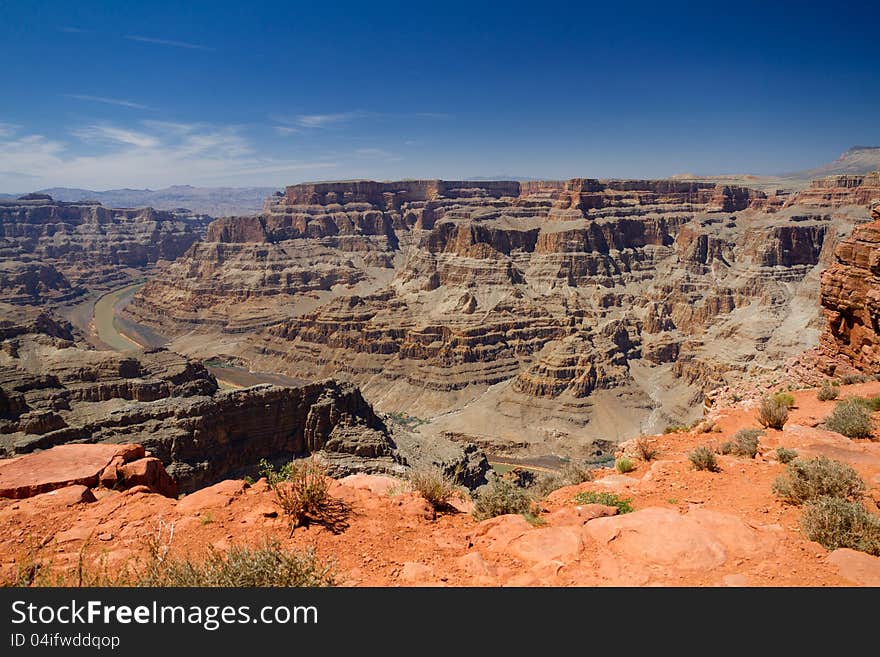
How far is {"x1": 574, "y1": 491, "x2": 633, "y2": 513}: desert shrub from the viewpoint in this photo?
9.61m

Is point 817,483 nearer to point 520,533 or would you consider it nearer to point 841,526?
point 841,526

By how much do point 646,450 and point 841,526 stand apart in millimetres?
7006

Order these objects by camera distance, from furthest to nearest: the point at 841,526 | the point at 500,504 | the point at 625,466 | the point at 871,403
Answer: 1. the point at 871,403
2. the point at 625,466
3. the point at 500,504
4. the point at 841,526

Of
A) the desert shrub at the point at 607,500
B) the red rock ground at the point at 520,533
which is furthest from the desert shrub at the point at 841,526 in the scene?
the desert shrub at the point at 607,500

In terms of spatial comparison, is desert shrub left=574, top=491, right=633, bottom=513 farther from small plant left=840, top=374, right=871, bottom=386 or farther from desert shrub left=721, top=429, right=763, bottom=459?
small plant left=840, top=374, right=871, bottom=386

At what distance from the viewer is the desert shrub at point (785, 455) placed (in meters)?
10.9

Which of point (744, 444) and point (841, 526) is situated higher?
point (841, 526)

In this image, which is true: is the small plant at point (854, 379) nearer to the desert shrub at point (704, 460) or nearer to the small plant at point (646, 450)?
the small plant at point (646, 450)

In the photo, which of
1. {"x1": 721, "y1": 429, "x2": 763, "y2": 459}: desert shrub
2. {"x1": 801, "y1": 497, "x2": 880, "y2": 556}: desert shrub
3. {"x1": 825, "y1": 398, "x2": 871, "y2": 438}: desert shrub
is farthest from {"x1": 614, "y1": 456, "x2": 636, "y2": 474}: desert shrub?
{"x1": 801, "y1": 497, "x2": 880, "y2": 556}: desert shrub

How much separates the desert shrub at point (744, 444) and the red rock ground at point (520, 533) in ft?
0.92

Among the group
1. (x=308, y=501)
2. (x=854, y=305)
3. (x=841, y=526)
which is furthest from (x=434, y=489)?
(x=854, y=305)

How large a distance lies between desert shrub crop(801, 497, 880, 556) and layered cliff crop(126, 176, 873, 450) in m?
60.9

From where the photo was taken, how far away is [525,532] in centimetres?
836

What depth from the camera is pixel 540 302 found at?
104 m
